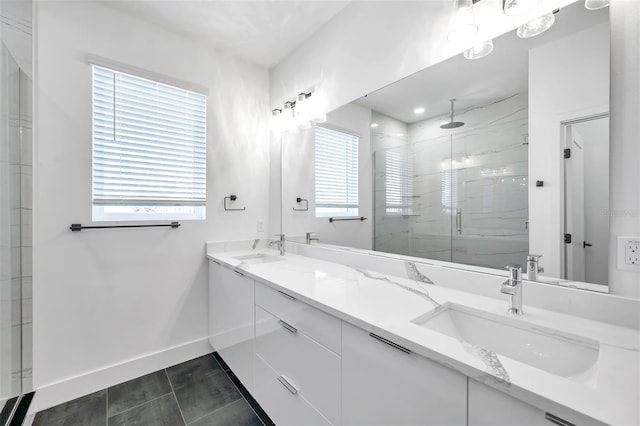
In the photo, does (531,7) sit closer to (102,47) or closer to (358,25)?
(358,25)

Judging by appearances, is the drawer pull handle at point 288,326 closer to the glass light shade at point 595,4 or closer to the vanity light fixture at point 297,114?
the vanity light fixture at point 297,114

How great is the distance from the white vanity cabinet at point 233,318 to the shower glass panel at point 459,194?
0.91m

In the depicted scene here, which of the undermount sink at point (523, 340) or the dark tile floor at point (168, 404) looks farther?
the dark tile floor at point (168, 404)

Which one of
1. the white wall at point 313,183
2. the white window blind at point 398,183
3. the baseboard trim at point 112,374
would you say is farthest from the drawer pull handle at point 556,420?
the baseboard trim at point 112,374

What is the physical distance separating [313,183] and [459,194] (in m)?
1.21

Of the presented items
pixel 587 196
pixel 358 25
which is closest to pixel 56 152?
pixel 358 25

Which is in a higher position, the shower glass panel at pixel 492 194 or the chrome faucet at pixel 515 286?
the shower glass panel at pixel 492 194

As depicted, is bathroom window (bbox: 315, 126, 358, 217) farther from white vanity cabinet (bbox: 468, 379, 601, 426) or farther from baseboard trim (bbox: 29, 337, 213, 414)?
baseboard trim (bbox: 29, 337, 213, 414)

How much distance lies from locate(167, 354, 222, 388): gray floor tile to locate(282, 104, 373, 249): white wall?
1183mm

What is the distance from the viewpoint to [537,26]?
106 centimetres

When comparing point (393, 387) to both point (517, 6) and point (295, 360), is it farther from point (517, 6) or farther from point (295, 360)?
point (517, 6)

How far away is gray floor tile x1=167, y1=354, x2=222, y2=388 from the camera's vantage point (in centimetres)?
193

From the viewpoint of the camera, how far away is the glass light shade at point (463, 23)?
A: 1211 millimetres

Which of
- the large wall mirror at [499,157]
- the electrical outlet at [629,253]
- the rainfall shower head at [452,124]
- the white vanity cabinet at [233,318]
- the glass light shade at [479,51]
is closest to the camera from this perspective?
the electrical outlet at [629,253]
